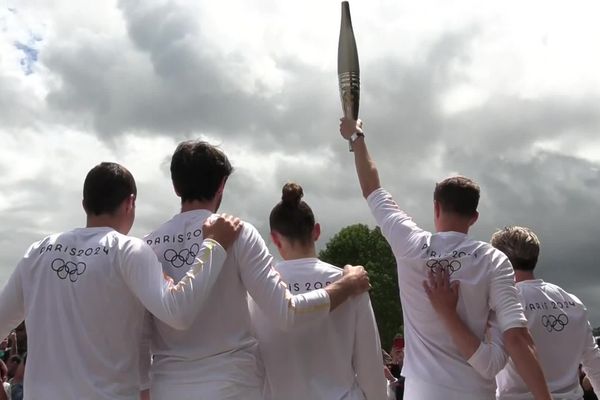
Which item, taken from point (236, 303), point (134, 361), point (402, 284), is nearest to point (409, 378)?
point (402, 284)

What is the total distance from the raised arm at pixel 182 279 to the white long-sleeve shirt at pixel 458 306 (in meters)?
1.31

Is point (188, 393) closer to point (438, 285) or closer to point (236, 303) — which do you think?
point (236, 303)

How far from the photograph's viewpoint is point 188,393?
3.79 metres

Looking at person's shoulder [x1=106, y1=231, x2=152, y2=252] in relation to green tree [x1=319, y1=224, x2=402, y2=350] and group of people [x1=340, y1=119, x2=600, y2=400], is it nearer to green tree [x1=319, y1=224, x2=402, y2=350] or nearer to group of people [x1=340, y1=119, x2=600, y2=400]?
group of people [x1=340, y1=119, x2=600, y2=400]

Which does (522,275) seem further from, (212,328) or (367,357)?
(212,328)

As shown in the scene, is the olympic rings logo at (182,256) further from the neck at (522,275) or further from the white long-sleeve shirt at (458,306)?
the neck at (522,275)

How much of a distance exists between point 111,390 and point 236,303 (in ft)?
2.64

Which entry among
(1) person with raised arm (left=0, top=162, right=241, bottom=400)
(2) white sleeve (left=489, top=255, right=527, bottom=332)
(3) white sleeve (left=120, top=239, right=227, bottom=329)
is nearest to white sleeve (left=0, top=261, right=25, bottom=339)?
(1) person with raised arm (left=0, top=162, right=241, bottom=400)

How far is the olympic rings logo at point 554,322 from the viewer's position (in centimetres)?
553

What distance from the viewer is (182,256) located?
409 cm

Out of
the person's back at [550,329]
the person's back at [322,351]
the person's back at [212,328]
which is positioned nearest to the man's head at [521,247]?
the person's back at [550,329]

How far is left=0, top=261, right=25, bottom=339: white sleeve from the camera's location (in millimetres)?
4148

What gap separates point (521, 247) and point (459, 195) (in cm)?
118

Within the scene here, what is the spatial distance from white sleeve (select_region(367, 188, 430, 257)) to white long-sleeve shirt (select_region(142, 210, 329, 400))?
866 millimetres
